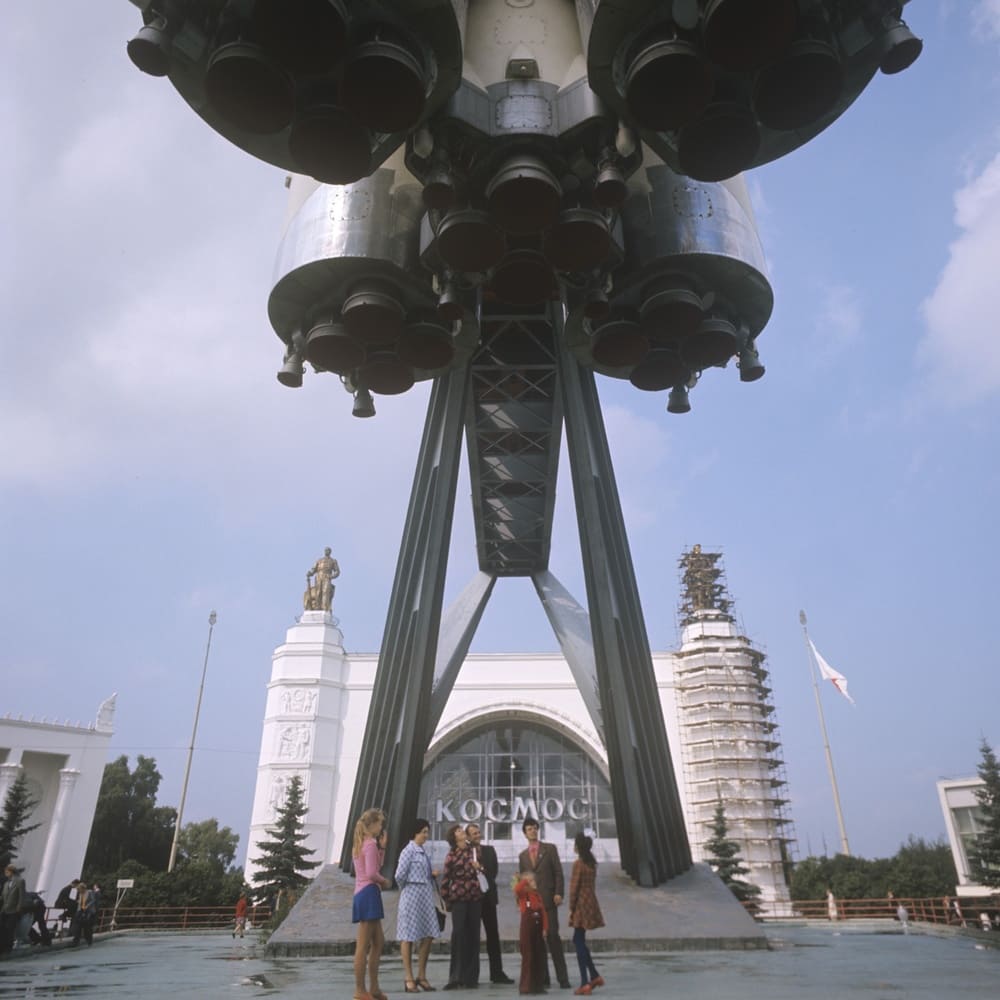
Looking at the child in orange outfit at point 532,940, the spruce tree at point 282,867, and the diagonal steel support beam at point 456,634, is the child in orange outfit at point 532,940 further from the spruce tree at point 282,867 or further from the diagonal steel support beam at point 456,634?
the spruce tree at point 282,867

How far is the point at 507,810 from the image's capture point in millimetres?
44531

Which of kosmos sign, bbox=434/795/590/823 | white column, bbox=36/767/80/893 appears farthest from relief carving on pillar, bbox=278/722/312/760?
white column, bbox=36/767/80/893

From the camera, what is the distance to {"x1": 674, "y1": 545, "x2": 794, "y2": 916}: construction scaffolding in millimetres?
43844

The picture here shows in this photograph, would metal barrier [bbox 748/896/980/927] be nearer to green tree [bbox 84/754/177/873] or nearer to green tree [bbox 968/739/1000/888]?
green tree [bbox 968/739/1000/888]

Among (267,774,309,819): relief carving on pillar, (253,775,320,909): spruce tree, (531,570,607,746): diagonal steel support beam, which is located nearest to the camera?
(531,570,607,746): diagonal steel support beam

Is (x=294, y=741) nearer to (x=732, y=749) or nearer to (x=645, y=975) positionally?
(x=732, y=749)

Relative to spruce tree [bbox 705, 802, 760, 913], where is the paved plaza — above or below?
below

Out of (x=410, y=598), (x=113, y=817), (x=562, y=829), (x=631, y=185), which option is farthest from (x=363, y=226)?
(x=113, y=817)

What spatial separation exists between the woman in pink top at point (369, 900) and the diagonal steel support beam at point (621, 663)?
6.86 m

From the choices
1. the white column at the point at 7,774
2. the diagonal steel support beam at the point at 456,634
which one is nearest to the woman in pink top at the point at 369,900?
the diagonal steel support beam at the point at 456,634

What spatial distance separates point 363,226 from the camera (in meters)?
8.59

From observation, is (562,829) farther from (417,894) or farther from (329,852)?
(417,894)

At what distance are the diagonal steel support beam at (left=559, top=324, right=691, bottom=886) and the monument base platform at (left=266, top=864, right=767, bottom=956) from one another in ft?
1.80

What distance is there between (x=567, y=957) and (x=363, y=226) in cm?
895
